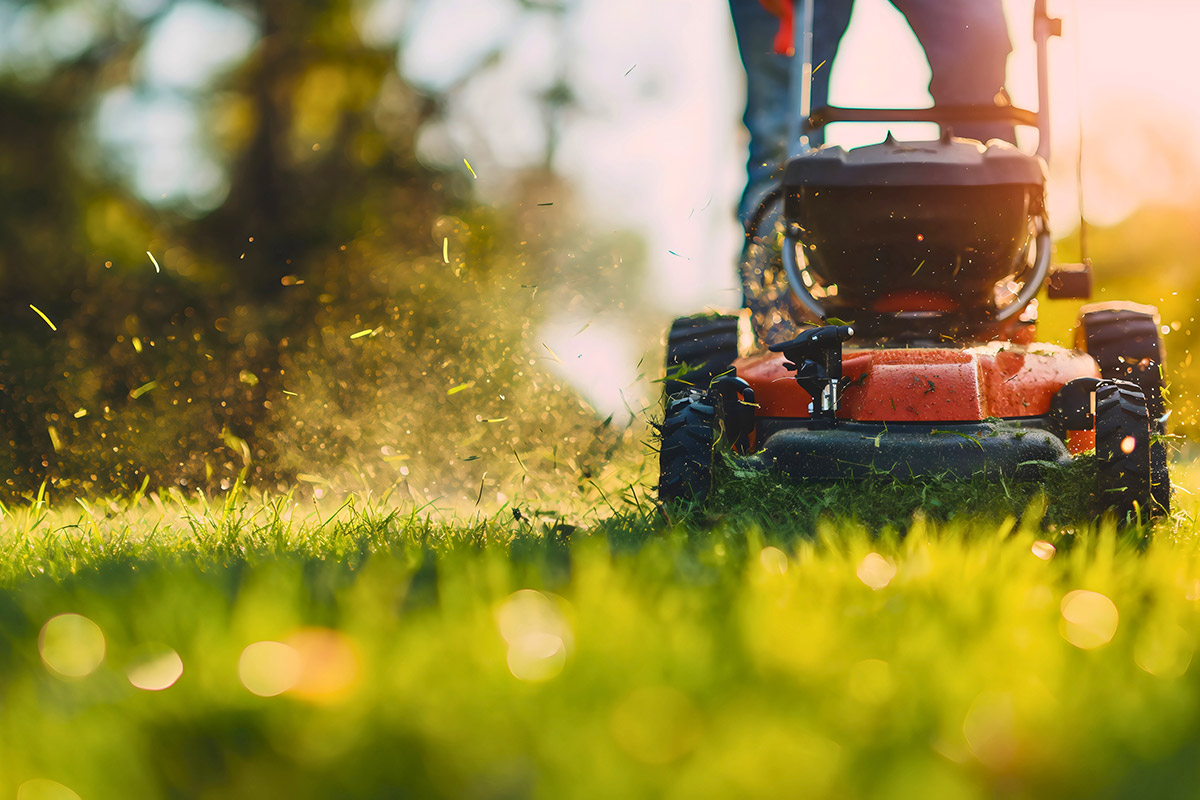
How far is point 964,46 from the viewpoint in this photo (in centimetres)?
361

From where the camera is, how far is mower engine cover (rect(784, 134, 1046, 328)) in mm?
2871

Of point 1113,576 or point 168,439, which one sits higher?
point 1113,576

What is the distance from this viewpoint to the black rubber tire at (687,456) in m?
2.66

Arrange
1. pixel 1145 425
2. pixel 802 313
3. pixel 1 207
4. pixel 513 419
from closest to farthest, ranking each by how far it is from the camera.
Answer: pixel 1145 425 → pixel 802 313 → pixel 513 419 → pixel 1 207

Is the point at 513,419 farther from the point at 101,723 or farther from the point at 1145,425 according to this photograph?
the point at 101,723

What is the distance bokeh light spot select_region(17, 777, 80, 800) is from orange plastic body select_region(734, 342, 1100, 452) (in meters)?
2.25

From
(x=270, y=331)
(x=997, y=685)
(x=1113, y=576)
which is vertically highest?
(x=997, y=685)

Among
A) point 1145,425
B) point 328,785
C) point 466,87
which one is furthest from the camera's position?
point 466,87

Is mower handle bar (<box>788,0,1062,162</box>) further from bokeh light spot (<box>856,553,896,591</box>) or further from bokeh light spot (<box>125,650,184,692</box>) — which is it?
bokeh light spot (<box>125,650,184,692</box>)

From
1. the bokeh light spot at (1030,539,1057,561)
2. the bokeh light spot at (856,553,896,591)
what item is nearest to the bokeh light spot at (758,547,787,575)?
Result: the bokeh light spot at (856,553,896,591)

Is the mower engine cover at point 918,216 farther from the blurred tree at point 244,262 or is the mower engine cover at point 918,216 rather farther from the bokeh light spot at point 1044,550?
the blurred tree at point 244,262

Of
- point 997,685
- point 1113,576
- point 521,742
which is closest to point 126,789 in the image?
Answer: point 521,742

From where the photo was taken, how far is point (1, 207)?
907cm

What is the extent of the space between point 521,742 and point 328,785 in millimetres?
173
